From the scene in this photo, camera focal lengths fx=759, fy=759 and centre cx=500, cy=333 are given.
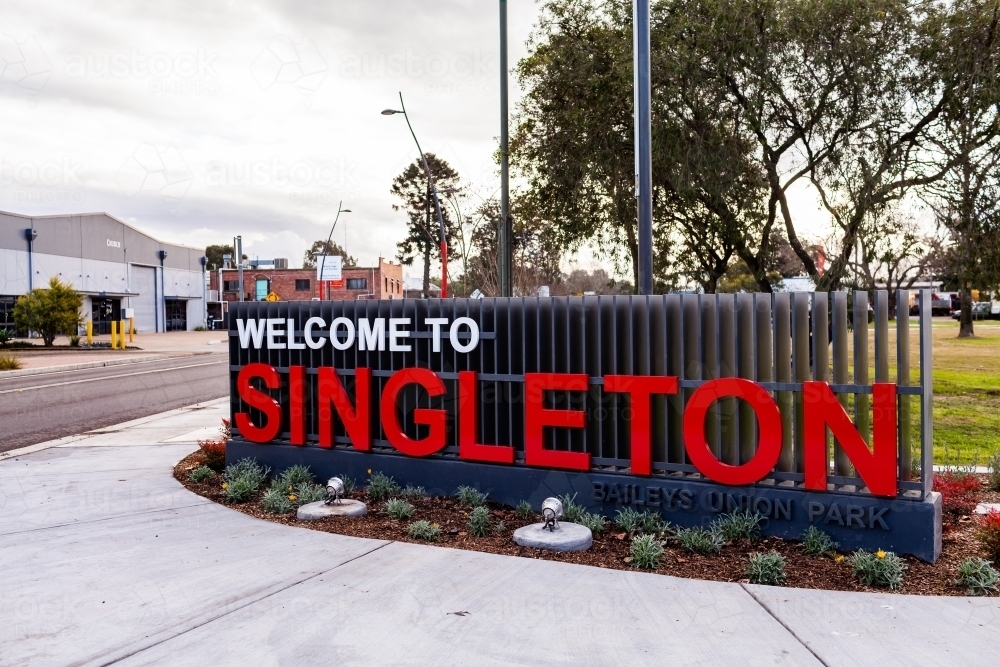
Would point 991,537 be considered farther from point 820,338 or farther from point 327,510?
point 327,510

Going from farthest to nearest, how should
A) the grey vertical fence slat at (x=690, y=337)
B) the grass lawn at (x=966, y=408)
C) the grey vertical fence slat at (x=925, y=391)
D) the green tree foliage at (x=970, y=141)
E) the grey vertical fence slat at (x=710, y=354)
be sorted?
the green tree foliage at (x=970, y=141) → the grass lawn at (x=966, y=408) → the grey vertical fence slat at (x=690, y=337) → the grey vertical fence slat at (x=710, y=354) → the grey vertical fence slat at (x=925, y=391)

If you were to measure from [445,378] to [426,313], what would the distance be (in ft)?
2.12

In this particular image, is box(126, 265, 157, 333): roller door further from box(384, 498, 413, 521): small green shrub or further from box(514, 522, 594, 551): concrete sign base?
box(514, 522, 594, 551): concrete sign base

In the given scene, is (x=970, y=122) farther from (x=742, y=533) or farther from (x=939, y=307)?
(x=939, y=307)

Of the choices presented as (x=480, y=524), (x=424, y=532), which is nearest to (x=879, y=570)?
(x=480, y=524)

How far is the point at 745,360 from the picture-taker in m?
5.69

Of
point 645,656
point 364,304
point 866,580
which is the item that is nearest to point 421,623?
point 645,656

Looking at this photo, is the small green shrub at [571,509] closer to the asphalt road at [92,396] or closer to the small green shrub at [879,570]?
the small green shrub at [879,570]

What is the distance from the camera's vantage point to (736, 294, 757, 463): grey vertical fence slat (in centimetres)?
566

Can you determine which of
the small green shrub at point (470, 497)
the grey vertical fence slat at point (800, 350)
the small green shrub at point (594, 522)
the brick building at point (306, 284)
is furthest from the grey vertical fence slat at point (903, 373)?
→ the brick building at point (306, 284)

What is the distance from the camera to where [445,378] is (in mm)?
7004

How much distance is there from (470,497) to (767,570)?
2663mm

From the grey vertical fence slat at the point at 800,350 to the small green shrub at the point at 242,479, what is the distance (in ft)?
15.9

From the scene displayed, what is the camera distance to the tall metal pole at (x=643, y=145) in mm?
6781
